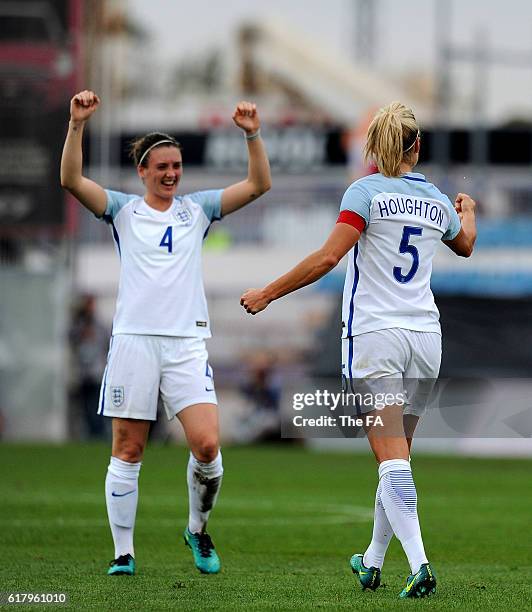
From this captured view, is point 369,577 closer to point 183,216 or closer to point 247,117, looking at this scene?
point 183,216

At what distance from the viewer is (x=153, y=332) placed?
27.5 feet

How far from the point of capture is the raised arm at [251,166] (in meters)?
8.48

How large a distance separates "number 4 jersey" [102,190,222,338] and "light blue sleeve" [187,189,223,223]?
15cm

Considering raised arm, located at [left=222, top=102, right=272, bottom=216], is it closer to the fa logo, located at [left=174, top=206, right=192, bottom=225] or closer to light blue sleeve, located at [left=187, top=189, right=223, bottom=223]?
light blue sleeve, located at [left=187, top=189, right=223, bottom=223]

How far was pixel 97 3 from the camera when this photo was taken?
44.9 meters

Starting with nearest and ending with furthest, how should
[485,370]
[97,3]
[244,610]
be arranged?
[244,610] → [485,370] → [97,3]

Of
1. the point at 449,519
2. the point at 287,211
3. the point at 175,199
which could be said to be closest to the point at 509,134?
the point at 287,211

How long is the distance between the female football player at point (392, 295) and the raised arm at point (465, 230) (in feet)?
0.90

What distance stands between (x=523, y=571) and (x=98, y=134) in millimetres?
39789

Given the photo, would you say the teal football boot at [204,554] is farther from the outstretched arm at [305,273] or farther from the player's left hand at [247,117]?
the player's left hand at [247,117]

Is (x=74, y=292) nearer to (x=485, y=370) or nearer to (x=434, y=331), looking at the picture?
(x=485, y=370)

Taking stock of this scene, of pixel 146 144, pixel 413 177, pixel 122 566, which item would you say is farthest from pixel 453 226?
pixel 122 566

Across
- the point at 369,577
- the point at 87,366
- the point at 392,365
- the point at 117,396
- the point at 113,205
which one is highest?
the point at 113,205

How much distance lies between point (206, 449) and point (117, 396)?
0.55 metres
